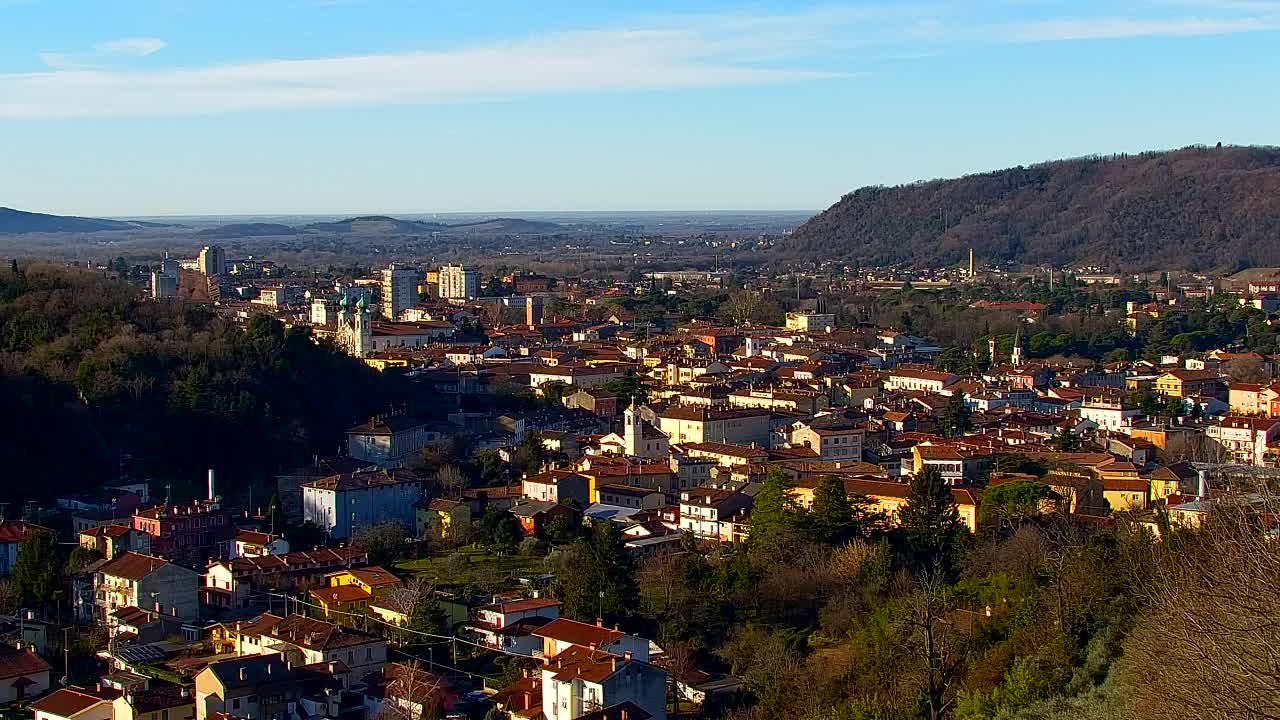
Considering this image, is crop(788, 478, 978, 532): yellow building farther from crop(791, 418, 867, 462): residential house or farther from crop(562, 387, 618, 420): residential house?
crop(562, 387, 618, 420): residential house

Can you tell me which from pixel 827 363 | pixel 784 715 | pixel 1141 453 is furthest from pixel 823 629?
pixel 827 363

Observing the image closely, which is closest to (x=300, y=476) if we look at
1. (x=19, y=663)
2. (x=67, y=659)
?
(x=67, y=659)

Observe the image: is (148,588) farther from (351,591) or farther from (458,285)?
(458,285)

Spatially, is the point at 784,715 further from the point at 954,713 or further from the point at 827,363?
the point at 827,363

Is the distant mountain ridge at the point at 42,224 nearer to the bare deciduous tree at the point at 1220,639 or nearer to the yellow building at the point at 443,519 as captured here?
the yellow building at the point at 443,519

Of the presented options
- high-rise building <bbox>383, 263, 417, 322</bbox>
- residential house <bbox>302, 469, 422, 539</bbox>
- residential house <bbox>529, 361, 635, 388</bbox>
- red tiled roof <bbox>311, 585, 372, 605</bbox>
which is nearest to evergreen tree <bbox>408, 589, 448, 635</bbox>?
red tiled roof <bbox>311, 585, 372, 605</bbox>
